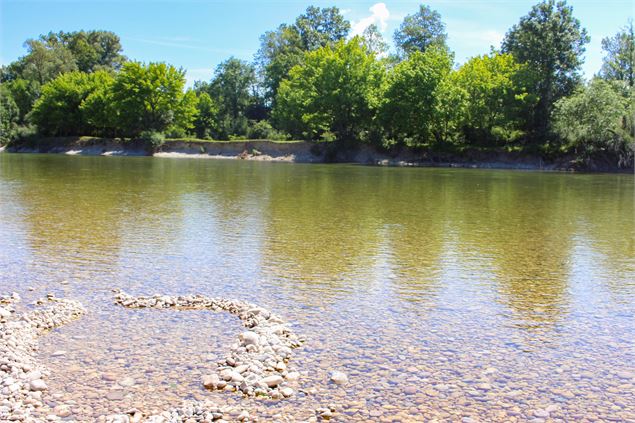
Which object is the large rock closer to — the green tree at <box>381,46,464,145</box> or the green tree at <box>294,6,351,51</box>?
the green tree at <box>381,46,464,145</box>

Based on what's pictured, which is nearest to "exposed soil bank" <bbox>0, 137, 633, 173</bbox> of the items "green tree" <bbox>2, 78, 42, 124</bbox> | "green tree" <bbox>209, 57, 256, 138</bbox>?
"green tree" <bbox>2, 78, 42, 124</bbox>

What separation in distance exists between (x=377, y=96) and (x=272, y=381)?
6716cm

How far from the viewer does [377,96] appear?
7062cm

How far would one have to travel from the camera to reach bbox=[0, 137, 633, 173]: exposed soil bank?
60.6 m

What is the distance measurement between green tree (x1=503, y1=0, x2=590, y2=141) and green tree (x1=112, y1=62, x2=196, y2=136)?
50555 millimetres

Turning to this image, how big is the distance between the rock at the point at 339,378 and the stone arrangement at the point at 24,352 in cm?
273

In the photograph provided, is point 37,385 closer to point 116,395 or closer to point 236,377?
point 116,395

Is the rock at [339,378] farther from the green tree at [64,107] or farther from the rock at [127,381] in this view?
the green tree at [64,107]

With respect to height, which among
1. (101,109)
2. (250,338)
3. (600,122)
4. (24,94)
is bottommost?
(250,338)

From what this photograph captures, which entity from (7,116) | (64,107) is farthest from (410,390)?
(7,116)

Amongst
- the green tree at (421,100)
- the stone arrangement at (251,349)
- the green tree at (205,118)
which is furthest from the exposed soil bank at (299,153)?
the stone arrangement at (251,349)

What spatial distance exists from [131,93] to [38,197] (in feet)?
220

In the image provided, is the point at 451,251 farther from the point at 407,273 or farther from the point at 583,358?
the point at 583,358

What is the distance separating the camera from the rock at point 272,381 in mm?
5980
